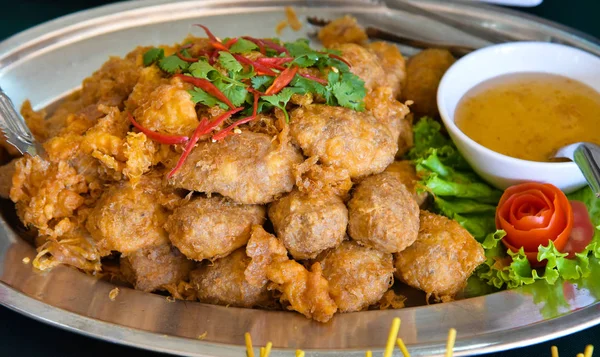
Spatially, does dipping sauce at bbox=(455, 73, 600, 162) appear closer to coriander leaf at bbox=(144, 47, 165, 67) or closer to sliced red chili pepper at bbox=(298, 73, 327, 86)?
sliced red chili pepper at bbox=(298, 73, 327, 86)

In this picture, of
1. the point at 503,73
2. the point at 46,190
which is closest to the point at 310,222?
the point at 46,190

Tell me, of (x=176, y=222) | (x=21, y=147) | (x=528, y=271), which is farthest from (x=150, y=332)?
(x=528, y=271)

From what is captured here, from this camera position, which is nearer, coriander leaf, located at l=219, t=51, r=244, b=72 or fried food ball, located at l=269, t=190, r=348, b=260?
fried food ball, located at l=269, t=190, r=348, b=260

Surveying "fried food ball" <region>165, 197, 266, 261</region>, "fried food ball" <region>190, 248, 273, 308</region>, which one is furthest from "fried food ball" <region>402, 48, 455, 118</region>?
"fried food ball" <region>190, 248, 273, 308</region>

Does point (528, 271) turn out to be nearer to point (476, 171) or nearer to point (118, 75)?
point (476, 171)

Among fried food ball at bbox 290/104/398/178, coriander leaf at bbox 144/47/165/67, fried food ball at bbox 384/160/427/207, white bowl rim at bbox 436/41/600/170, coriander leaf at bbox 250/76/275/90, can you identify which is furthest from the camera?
coriander leaf at bbox 144/47/165/67

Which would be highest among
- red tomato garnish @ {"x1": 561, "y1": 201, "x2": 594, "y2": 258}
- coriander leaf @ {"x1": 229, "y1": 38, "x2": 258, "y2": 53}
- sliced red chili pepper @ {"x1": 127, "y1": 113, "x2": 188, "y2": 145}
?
coriander leaf @ {"x1": 229, "y1": 38, "x2": 258, "y2": 53}

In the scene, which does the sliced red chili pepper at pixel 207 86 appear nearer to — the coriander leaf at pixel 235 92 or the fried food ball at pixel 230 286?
the coriander leaf at pixel 235 92
